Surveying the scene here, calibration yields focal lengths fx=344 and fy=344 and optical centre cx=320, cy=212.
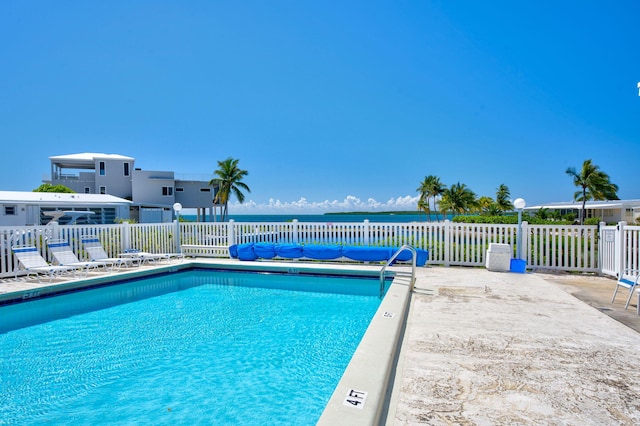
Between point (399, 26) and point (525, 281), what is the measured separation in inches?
409

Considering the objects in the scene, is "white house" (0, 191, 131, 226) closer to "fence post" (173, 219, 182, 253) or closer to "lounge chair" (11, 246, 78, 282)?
"fence post" (173, 219, 182, 253)

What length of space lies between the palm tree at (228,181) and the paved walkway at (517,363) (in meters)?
29.7

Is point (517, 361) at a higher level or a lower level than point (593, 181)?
lower

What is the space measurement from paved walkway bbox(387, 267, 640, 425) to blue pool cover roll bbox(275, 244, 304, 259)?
4.18 meters

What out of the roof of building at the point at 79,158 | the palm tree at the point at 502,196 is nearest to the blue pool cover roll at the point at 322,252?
the roof of building at the point at 79,158

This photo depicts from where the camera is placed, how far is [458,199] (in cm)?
3975

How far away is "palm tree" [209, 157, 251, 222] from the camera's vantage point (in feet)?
107

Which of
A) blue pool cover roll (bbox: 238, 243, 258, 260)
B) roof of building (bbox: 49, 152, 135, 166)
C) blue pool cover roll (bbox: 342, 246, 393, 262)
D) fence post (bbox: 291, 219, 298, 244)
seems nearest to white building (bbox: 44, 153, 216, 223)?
roof of building (bbox: 49, 152, 135, 166)

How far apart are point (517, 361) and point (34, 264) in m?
8.15

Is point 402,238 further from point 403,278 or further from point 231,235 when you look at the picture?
point 231,235

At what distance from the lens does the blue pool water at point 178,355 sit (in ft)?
8.95

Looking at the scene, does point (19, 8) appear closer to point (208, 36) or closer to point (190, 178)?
point (208, 36)

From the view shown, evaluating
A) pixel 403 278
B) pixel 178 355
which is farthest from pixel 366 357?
pixel 403 278

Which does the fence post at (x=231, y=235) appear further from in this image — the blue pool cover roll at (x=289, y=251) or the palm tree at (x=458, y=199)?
the palm tree at (x=458, y=199)
